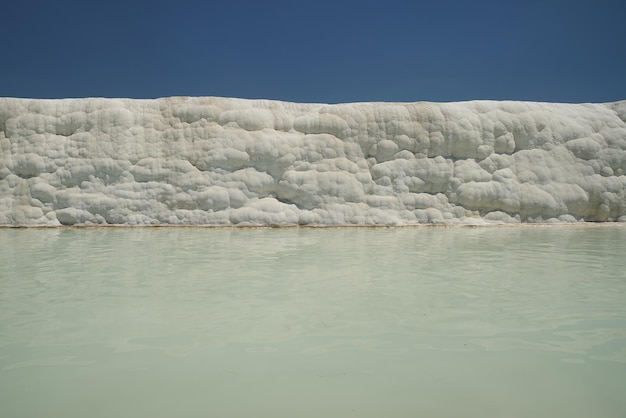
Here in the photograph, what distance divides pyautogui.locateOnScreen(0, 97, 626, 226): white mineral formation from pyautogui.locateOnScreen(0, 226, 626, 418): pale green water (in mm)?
8749

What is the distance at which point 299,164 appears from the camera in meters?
15.1

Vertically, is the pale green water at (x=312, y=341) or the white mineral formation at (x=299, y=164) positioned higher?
the white mineral formation at (x=299, y=164)

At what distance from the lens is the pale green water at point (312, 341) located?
2.28 m

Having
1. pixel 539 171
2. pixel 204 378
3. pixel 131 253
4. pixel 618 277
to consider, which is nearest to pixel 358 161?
pixel 539 171

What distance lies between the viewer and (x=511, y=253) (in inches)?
293

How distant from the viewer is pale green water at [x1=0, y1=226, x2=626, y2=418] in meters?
2.28

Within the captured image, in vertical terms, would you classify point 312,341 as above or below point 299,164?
below

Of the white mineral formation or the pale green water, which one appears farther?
the white mineral formation

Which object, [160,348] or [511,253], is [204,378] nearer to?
[160,348]

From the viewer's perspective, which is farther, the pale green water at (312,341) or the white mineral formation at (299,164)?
the white mineral formation at (299,164)

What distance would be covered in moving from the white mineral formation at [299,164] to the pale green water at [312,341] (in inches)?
344

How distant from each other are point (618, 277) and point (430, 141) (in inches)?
420

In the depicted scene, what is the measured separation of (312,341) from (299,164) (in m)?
12.2

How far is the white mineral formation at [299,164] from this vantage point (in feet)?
47.2
